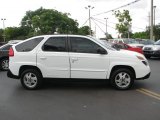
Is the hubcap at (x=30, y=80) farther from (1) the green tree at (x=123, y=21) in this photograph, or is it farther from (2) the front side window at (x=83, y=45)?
(1) the green tree at (x=123, y=21)

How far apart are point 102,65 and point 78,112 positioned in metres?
2.51

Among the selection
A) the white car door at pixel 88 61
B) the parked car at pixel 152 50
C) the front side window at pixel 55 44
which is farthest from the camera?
the parked car at pixel 152 50

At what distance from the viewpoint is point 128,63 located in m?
8.70

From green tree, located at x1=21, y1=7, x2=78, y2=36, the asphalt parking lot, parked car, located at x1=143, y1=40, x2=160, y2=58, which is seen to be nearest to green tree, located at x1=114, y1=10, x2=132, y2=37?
green tree, located at x1=21, y1=7, x2=78, y2=36

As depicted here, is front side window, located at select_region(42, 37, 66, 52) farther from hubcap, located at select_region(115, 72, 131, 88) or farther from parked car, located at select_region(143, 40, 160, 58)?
parked car, located at select_region(143, 40, 160, 58)

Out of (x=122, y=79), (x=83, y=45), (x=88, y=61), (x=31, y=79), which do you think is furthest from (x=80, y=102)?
(x=31, y=79)

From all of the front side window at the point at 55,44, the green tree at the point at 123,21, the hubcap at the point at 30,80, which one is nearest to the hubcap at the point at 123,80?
the front side window at the point at 55,44

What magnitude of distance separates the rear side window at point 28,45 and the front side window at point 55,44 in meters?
0.25

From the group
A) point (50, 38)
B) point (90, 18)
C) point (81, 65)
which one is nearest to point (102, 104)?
point (81, 65)

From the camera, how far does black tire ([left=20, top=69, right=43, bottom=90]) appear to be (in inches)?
353

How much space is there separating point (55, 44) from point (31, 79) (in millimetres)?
1280

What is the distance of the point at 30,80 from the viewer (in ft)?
29.6

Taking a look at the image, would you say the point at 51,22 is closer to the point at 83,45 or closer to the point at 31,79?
the point at 31,79

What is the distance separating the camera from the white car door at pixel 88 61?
8.66 m
